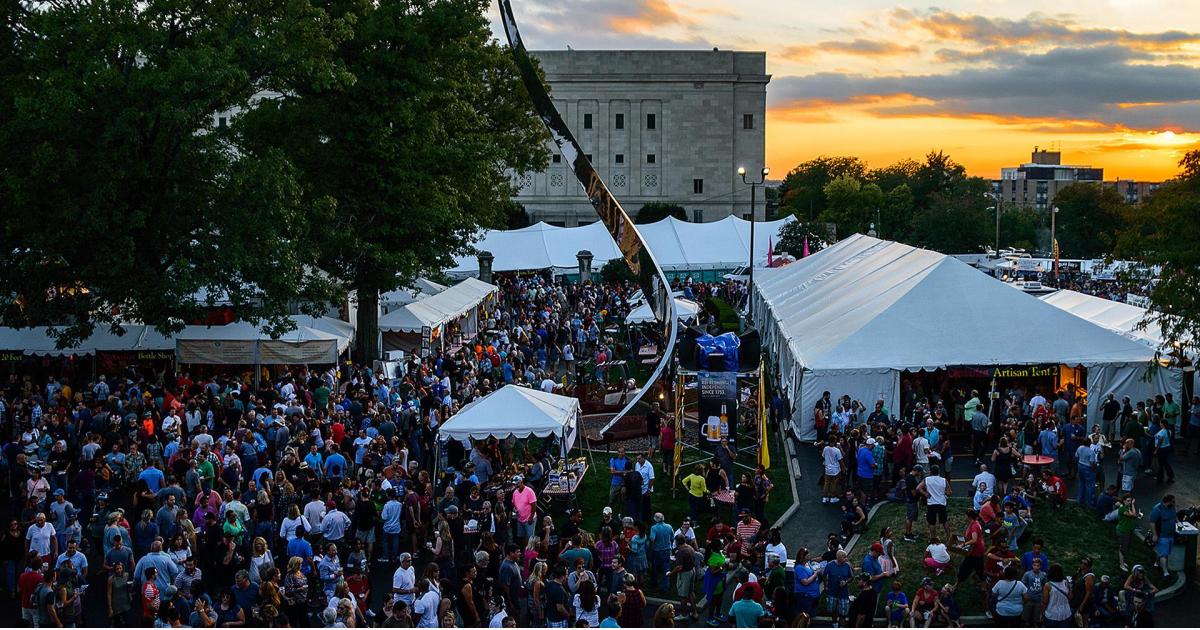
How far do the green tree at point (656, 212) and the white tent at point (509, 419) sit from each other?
72045 mm

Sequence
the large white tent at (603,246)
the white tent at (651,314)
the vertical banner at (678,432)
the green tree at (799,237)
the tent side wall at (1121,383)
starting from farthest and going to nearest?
the green tree at (799,237), the large white tent at (603,246), the white tent at (651,314), the tent side wall at (1121,383), the vertical banner at (678,432)

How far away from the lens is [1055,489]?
16500 mm

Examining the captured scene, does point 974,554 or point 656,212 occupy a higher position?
point 656,212

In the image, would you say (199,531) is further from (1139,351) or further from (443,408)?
(1139,351)

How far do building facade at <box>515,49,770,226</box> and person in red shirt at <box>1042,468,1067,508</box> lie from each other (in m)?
83.0

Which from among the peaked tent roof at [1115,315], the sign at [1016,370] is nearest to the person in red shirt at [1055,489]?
the sign at [1016,370]

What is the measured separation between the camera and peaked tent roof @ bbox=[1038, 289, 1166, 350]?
932 inches

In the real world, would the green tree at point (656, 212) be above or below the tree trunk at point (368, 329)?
above

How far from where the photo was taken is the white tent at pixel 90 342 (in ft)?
77.5

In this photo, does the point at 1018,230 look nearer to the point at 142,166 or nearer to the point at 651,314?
the point at 651,314

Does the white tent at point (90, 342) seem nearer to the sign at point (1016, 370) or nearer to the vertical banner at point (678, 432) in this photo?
the vertical banner at point (678, 432)

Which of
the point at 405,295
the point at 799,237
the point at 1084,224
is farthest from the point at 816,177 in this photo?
the point at 405,295

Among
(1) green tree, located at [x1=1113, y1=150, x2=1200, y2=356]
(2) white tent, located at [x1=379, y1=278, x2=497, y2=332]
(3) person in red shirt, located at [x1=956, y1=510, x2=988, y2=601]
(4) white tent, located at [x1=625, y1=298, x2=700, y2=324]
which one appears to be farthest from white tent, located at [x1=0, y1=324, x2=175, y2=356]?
(1) green tree, located at [x1=1113, y1=150, x2=1200, y2=356]

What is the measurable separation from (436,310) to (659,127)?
72.3 meters
